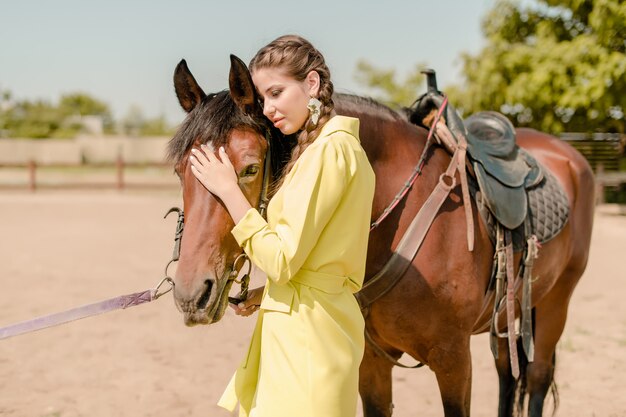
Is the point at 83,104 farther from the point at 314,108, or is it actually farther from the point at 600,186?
the point at 314,108

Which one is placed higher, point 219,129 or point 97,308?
point 219,129

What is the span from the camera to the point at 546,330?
3467 mm

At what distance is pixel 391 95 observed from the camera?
37.3 meters

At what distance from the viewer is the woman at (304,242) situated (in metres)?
1.55

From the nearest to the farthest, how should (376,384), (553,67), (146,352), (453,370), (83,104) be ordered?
(453,370)
(376,384)
(146,352)
(553,67)
(83,104)

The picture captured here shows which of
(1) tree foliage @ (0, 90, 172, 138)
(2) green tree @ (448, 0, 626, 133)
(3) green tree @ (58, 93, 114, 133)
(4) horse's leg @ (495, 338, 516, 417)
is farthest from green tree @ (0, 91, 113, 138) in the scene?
(4) horse's leg @ (495, 338, 516, 417)

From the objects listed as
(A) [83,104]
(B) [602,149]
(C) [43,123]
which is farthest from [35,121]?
(B) [602,149]

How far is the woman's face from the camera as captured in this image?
5.50 ft

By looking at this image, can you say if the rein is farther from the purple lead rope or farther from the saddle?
the purple lead rope

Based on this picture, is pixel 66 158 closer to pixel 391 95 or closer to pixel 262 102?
pixel 391 95

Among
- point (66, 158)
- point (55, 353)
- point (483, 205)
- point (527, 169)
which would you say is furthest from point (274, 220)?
point (66, 158)

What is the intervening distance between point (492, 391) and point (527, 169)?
6.06ft

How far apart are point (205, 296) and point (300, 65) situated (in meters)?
0.66

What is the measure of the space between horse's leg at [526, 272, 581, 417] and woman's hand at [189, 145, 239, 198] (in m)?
2.39
